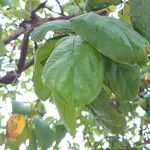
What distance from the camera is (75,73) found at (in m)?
0.58

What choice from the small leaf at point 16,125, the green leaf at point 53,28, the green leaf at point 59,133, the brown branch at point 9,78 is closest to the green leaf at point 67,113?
the green leaf at point 53,28

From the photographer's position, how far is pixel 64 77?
1.87 ft

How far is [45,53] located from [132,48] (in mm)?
163

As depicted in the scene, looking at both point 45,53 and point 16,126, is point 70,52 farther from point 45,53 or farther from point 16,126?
point 16,126

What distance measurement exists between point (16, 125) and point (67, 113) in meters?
0.71

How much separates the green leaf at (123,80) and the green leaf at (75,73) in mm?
84

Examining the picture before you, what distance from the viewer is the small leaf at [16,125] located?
141 centimetres

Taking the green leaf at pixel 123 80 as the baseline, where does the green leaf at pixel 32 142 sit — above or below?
below

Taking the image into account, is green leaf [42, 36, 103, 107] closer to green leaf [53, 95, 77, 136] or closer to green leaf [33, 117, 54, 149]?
green leaf [53, 95, 77, 136]

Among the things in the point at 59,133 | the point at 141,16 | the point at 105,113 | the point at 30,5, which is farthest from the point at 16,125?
the point at 141,16

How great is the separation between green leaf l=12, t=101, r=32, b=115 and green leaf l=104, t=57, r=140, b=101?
0.78 m

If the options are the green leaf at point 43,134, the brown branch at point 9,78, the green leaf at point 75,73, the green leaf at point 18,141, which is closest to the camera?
the green leaf at point 75,73

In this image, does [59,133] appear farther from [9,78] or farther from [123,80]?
[123,80]

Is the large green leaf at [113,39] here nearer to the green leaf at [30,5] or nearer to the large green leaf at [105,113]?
the large green leaf at [105,113]
